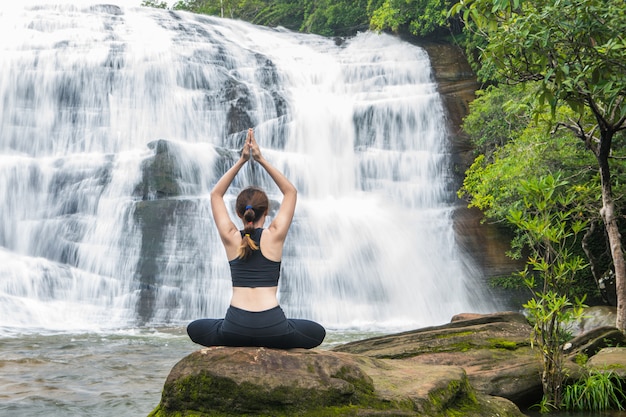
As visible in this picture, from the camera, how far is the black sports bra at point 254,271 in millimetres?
4730

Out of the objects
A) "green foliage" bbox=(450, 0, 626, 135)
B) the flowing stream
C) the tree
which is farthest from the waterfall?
"green foliage" bbox=(450, 0, 626, 135)

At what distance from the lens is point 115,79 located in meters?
22.2

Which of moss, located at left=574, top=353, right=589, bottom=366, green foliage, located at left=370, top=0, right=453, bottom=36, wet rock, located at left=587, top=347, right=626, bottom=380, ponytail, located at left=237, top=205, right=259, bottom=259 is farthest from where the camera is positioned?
green foliage, located at left=370, top=0, right=453, bottom=36

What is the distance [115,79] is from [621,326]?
17.3 meters

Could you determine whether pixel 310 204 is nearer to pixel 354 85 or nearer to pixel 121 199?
pixel 121 199

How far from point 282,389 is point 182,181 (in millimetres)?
14541

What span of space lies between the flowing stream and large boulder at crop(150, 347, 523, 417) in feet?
19.1

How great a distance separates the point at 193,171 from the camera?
1888 centimetres

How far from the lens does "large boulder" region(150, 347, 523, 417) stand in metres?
4.52

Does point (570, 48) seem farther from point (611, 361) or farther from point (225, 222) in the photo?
point (225, 222)

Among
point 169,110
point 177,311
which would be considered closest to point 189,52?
point 169,110

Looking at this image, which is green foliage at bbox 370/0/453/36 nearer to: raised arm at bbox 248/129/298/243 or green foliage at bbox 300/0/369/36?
green foliage at bbox 300/0/369/36

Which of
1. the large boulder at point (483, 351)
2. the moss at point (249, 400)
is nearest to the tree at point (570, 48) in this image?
the large boulder at point (483, 351)

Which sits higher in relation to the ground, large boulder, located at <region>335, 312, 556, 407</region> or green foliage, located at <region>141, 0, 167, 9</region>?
green foliage, located at <region>141, 0, 167, 9</region>
